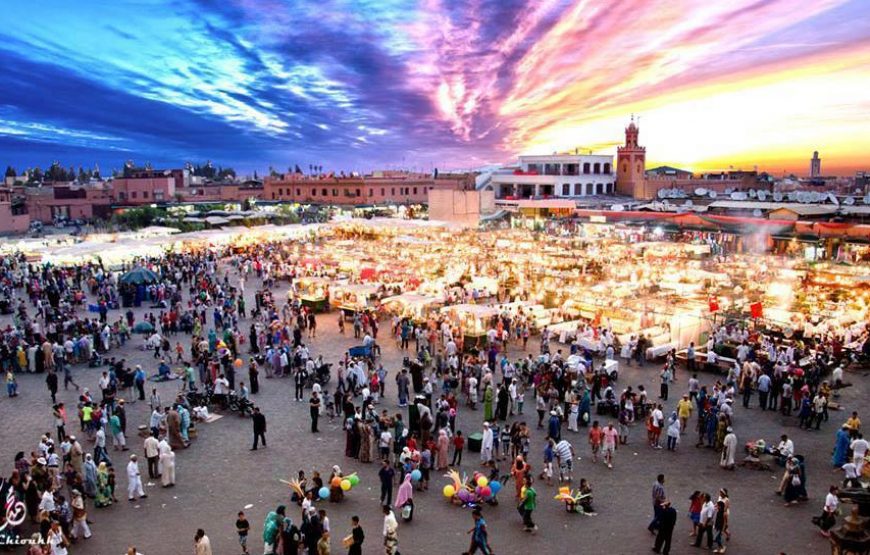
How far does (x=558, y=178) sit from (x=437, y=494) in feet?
177

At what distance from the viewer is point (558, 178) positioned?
60531 millimetres

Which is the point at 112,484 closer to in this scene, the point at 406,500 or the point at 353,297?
the point at 406,500

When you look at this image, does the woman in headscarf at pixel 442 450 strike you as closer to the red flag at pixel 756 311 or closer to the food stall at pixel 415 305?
the food stall at pixel 415 305

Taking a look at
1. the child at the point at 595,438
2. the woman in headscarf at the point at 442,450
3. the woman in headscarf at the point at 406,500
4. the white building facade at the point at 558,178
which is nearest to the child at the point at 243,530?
the woman in headscarf at the point at 406,500

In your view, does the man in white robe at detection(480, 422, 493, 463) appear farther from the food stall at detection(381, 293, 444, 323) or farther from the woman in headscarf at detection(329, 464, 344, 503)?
the food stall at detection(381, 293, 444, 323)

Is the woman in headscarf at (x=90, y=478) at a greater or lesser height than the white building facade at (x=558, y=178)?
lesser

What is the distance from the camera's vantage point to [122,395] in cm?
1423

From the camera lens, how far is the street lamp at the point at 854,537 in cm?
555

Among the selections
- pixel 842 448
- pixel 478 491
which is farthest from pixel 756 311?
pixel 478 491

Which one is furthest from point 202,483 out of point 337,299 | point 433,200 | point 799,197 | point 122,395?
point 799,197

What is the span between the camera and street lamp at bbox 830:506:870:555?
18.2 ft

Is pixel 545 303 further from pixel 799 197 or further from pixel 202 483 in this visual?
pixel 799 197

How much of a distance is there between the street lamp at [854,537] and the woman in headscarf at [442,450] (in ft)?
19.5

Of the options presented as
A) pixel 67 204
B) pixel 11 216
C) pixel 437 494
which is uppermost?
pixel 67 204
